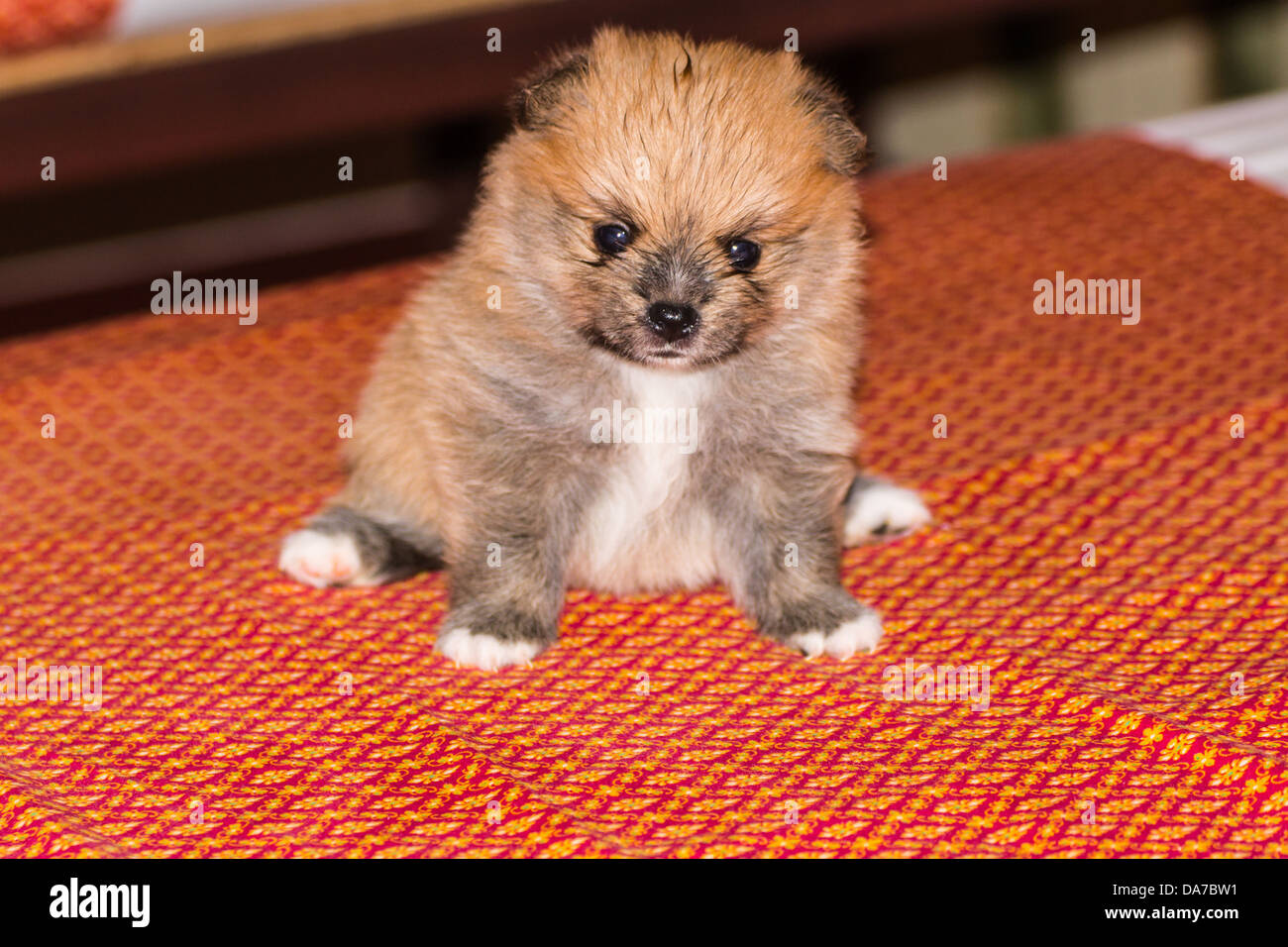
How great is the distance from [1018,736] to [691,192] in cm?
77

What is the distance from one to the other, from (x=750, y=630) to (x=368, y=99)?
237 centimetres

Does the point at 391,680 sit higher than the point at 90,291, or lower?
lower

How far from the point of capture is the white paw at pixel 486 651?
2082 millimetres

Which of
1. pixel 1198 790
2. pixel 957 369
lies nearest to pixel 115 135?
pixel 957 369

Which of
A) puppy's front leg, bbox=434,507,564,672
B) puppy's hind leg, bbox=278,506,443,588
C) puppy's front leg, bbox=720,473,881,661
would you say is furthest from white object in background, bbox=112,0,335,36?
puppy's front leg, bbox=720,473,881,661

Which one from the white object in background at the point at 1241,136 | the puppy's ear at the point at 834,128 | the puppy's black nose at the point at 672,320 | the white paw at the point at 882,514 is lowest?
the white paw at the point at 882,514

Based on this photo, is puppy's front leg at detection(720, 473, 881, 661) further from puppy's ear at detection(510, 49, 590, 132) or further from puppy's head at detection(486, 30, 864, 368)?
puppy's ear at detection(510, 49, 590, 132)

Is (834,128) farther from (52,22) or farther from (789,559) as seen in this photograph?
(52,22)

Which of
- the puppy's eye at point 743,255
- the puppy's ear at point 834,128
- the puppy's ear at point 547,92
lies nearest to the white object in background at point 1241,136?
the puppy's ear at point 834,128

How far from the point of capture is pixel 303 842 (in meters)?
1.64

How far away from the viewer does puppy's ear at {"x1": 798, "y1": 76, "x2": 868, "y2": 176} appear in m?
2.11

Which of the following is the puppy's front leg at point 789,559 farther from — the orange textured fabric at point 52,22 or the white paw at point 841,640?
the orange textured fabric at point 52,22

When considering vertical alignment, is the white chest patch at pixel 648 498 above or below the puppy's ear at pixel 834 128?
below

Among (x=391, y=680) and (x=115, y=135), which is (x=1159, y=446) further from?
(x=115, y=135)
